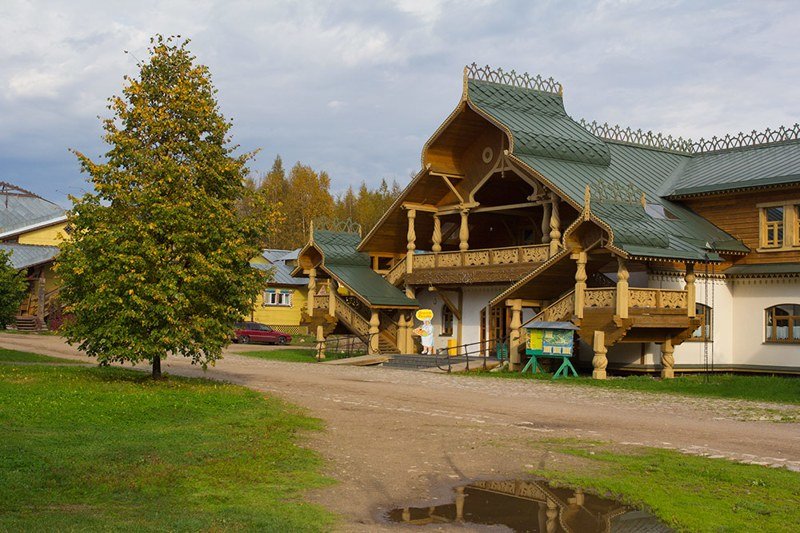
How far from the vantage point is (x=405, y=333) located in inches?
1660

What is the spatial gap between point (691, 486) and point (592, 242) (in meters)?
20.0

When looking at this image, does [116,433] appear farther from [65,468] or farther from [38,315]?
[38,315]

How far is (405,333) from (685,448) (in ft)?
87.8

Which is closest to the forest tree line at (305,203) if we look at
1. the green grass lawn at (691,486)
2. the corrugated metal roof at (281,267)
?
the corrugated metal roof at (281,267)

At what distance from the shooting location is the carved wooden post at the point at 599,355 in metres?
31.0

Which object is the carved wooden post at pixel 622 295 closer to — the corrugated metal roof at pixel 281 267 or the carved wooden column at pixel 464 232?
the carved wooden column at pixel 464 232

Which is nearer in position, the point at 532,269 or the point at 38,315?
the point at 532,269

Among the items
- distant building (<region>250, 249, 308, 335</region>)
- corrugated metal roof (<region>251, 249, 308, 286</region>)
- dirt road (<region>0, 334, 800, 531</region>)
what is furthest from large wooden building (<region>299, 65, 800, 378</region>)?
distant building (<region>250, 249, 308, 335</region>)

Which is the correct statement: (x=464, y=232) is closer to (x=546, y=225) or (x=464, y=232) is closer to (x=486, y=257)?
(x=486, y=257)

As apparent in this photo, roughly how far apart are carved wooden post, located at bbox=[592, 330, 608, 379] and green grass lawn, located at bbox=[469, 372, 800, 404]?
367 mm

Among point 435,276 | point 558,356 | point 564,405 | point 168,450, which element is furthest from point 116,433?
point 435,276

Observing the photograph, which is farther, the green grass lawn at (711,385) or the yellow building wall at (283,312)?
the yellow building wall at (283,312)

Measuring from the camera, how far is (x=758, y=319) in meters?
34.7

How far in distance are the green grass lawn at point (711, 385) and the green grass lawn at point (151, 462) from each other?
42.0 feet
